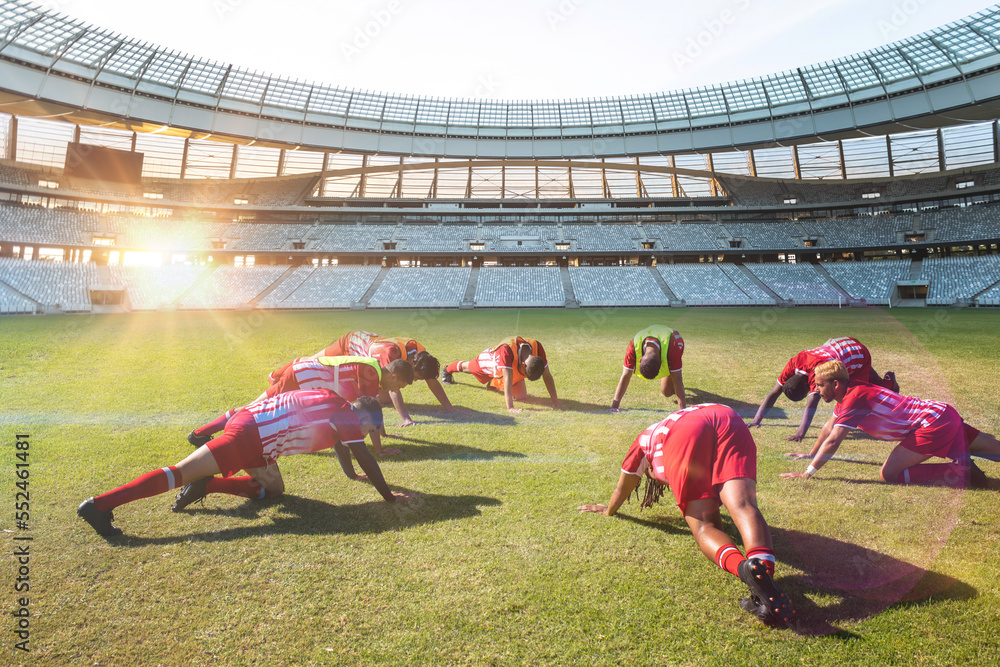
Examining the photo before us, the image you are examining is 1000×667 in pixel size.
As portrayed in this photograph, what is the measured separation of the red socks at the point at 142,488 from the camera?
4285 millimetres

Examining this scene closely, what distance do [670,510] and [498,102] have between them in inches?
1940

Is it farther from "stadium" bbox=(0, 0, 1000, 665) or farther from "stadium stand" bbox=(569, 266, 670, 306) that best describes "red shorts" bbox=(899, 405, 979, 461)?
"stadium stand" bbox=(569, 266, 670, 306)

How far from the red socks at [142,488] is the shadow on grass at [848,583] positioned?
515 cm

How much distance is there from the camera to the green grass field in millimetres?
3031

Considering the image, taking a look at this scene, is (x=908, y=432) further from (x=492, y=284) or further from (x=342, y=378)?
(x=492, y=284)

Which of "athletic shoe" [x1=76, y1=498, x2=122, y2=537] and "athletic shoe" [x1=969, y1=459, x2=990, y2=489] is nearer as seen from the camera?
"athletic shoe" [x1=76, y1=498, x2=122, y2=537]

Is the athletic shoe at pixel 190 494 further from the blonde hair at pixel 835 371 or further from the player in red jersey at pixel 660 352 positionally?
the blonde hair at pixel 835 371

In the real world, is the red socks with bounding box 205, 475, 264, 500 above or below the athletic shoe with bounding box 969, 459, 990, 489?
below

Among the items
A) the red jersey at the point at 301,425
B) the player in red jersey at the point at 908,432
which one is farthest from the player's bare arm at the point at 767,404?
the red jersey at the point at 301,425

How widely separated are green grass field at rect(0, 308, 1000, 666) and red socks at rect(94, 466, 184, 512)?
34 centimetres

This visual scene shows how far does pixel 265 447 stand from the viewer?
190 inches

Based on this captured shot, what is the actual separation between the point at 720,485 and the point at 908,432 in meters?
3.26

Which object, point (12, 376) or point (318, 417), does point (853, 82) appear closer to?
point (318, 417)

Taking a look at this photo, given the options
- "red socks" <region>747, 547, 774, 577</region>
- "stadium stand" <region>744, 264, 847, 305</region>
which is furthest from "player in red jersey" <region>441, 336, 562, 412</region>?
"stadium stand" <region>744, 264, 847, 305</region>
